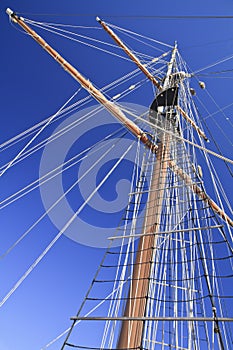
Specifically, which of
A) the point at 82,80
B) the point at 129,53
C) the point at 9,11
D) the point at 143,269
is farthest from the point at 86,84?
the point at 143,269

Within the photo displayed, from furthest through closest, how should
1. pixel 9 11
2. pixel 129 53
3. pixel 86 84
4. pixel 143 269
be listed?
pixel 129 53 → pixel 86 84 → pixel 9 11 → pixel 143 269

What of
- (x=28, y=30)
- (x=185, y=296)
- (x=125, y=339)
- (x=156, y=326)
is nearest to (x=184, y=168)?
(x=185, y=296)

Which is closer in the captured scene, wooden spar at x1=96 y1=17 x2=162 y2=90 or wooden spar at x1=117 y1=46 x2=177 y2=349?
wooden spar at x1=117 y1=46 x2=177 y2=349

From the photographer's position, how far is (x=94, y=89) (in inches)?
267

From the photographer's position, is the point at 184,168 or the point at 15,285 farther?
the point at 184,168

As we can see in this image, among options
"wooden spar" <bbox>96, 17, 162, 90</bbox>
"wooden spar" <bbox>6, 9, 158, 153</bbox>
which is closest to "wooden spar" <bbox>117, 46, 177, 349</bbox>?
"wooden spar" <bbox>6, 9, 158, 153</bbox>

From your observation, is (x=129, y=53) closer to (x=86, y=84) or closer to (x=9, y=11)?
(x=86, y=84)

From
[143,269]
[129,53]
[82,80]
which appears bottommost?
[143,269]

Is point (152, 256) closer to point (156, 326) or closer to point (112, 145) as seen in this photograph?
point (156, 326)

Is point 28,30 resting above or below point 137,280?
above

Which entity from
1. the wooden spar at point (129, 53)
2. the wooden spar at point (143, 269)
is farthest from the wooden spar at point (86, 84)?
the wooden spar at point (129, 53)

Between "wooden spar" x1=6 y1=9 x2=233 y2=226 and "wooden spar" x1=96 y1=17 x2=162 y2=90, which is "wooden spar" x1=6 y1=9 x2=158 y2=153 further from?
"wooden spar" x1=96 y1=17 x2=162 y2=90

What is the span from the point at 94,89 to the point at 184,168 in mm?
3011

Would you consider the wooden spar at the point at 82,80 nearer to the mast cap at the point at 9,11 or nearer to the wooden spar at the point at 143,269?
the mast cap at the point at 9,11
